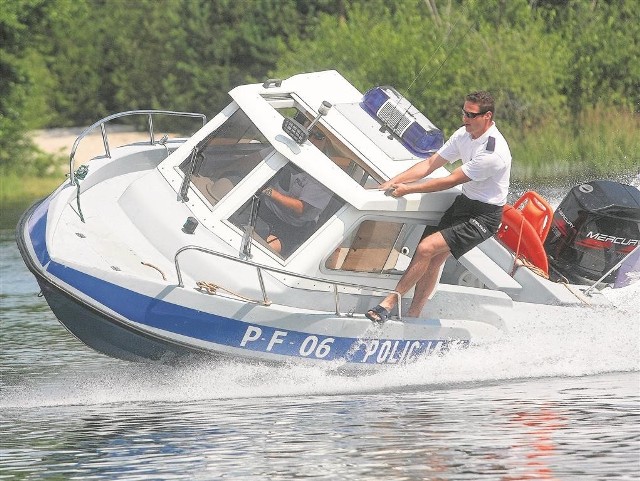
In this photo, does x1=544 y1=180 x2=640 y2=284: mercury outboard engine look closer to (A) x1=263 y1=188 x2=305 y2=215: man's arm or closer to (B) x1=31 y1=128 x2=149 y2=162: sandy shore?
(A) x1=263 y1=188 x2=305 y2=215: man's arm

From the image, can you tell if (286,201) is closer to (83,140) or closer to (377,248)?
(377,248)

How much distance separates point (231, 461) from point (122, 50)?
170 feet

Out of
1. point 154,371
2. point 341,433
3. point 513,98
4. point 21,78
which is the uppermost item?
point 341,433

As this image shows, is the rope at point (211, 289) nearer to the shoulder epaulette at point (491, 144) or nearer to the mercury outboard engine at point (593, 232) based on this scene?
the shoulder epaulette at point (491, 144)

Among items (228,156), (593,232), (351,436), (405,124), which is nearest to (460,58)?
(593,232)

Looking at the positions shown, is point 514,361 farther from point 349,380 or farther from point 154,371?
point 154,371

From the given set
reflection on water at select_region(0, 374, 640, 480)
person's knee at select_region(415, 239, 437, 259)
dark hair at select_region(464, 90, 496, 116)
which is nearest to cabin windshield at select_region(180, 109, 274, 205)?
person's knee at select_region(415, 239, 437, 259)

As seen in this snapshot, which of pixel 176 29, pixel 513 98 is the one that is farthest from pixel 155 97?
pixel 513 98

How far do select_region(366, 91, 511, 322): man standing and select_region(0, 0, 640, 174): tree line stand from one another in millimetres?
5016

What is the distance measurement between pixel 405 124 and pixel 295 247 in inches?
49.4

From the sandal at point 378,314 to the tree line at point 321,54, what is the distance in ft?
17.9

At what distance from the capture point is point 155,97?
5447 cm

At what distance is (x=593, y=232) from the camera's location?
1128 cm

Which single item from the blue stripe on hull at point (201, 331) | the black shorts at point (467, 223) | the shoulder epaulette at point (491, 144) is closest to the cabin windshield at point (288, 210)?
the blue stripe on hull at point (201, 331)
